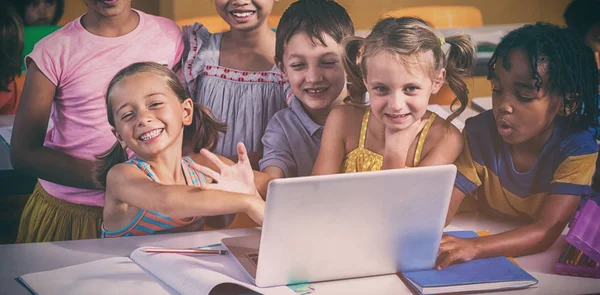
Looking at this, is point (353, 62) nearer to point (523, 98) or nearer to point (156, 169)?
point (523, 98)

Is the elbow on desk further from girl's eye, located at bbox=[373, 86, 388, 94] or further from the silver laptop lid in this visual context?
girl's eye, located at bbox=[373, 86, 388, 94]

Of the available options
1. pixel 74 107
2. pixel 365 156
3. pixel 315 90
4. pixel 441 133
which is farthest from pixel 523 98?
pixel 74 107

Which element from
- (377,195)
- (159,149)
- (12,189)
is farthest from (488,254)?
(12,189)

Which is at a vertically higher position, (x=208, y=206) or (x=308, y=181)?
(x=308, y=181)

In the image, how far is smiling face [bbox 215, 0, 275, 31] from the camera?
6.66 ft

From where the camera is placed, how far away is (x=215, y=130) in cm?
208

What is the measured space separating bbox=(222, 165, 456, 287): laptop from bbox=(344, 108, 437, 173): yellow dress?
37 centimetres

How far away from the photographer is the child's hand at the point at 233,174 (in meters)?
1.98

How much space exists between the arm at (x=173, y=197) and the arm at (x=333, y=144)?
264 millimetres

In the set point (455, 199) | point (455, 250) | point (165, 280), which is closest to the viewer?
point (165, 280)

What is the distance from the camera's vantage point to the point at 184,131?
2.01 metres

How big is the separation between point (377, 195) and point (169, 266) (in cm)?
50

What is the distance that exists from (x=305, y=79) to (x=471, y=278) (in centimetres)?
72

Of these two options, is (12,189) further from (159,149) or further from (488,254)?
(488,254)
